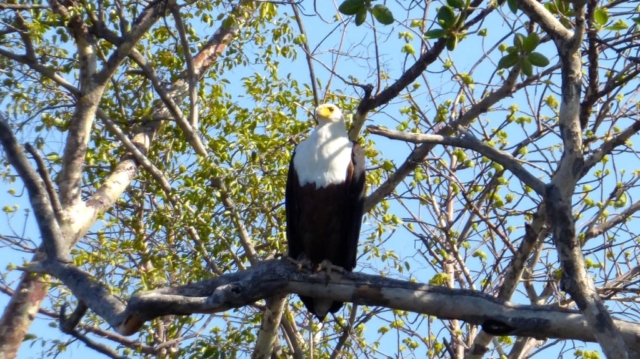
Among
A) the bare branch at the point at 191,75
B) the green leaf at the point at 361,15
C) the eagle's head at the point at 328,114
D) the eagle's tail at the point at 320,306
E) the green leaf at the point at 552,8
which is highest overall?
the bare branch at the point at 191,75

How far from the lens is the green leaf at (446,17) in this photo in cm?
355

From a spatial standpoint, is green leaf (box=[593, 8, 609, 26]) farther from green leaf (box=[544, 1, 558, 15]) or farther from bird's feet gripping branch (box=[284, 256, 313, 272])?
bird's feet gripping branch (box=[284, 256, 313, 272])

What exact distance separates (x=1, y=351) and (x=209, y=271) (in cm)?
160

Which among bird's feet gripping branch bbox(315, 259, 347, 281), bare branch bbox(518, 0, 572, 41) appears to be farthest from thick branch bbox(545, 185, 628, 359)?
bird's feet gripping branch bbox(315, 259, 347, 281)

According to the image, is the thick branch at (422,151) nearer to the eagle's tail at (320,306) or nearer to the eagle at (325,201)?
the eagle at (325,201)

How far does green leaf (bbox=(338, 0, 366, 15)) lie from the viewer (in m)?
3.51

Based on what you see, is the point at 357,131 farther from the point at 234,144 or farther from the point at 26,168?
the point at 26,168

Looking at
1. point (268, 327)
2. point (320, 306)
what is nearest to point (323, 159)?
point (320, 306)

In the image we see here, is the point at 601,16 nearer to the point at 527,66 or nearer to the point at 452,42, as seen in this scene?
the point at 527,66

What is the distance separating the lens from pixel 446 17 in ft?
11.7

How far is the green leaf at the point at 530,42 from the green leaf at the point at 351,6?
60cm

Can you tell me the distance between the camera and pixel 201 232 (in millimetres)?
5746

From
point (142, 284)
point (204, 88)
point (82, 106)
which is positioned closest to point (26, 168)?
point (142, 284)

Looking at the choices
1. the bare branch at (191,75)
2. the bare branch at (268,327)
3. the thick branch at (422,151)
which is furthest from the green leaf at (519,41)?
the bare branch at (191,75)
